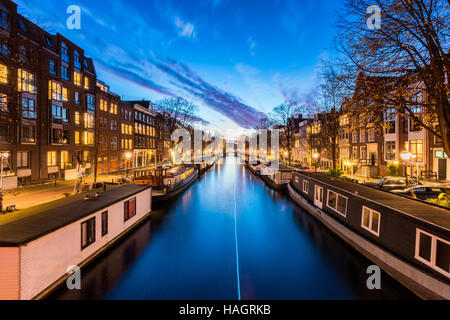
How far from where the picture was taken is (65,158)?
1316 inches

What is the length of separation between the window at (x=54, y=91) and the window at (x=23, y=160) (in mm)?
8350

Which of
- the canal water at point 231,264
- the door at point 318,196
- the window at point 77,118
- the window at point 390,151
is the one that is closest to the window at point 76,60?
the window at point 77,118

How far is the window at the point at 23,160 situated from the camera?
26.3 metres

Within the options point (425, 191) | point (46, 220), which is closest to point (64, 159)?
point (46, 220)

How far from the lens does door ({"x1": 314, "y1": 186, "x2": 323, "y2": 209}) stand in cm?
1958

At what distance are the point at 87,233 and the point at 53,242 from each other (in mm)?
2743

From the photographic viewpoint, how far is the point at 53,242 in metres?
8.28

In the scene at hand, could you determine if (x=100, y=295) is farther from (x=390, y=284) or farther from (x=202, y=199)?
(x=202, y=199)

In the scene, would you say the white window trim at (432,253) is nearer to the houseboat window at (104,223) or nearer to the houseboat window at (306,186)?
the houseboat window at (104,223)

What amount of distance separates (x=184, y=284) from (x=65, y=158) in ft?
106

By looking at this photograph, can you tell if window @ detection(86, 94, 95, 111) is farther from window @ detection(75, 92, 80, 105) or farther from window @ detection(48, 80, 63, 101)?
window @ detection(48, 80, 63, 101)

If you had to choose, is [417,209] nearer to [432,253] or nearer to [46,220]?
[432,253]

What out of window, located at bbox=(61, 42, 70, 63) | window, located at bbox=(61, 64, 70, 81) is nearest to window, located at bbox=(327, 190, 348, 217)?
window, located at bbox=(61, 64, 70, 81)
